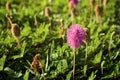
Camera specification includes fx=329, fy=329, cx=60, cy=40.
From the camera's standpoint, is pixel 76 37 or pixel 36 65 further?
pixel 36 65

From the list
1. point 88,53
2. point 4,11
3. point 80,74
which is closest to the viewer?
point 80,74

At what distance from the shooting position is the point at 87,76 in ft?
7.21

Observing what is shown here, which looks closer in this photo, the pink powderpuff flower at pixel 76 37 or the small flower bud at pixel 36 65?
the pink powderpuff flower at pixel 76 37

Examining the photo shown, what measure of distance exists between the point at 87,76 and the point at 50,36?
622 mm

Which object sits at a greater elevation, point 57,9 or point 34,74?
point 57,9

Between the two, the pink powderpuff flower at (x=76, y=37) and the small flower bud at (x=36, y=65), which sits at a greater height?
the pink powderpuff flower at (x=76, y=37)

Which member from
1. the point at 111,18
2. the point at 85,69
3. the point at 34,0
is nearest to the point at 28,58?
the point at 85,69

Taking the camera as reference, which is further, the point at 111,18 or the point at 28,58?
the point at 111,18

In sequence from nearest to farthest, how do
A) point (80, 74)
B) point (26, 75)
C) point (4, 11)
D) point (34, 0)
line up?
1. point (26, 75)
2. point (80, 74)
3. point (4, 11)
4. point (34, 0)

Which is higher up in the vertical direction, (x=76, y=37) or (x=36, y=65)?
(x=76, y=37)

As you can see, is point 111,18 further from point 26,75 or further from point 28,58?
point 26,75

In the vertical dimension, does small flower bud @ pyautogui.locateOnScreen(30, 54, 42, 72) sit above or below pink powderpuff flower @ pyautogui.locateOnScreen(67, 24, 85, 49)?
below

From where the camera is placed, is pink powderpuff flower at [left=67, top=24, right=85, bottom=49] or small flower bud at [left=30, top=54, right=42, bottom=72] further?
small flower bud at [left=30, top=54, right=42, bottom=72]

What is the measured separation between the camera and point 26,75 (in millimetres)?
2068
